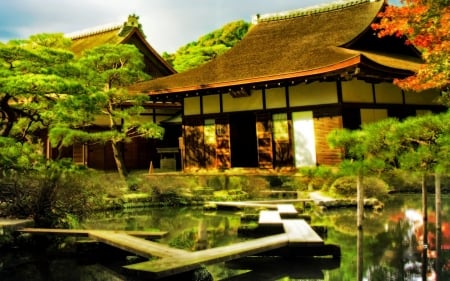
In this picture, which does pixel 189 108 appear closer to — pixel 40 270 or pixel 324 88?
pixel 324 88

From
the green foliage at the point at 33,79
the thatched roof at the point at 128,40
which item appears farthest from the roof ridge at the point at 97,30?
the green foliage at the point at 33,79

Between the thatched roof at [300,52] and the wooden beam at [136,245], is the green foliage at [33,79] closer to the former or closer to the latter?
the wooden beam at [136,245]

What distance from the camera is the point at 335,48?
14039 mm

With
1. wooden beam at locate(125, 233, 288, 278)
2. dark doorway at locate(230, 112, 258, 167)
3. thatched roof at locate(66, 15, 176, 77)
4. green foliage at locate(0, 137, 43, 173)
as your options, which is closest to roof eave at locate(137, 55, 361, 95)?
dark doorway at locate(230, 112, 258, 167)

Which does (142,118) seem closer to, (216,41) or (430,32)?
(430,32)

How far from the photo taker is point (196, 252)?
5.38m

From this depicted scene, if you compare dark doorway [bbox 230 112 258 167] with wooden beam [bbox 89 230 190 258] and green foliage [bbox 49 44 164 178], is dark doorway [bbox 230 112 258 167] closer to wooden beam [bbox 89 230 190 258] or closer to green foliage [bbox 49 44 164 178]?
green foliage [bbox 49 44 164 178]

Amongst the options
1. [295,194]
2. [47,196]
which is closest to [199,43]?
[295,194]

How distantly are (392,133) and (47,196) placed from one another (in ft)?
19.1

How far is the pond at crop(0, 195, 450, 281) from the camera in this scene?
5445 mm

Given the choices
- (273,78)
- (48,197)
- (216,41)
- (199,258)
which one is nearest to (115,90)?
(273,78)

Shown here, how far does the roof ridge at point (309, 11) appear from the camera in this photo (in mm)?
17344

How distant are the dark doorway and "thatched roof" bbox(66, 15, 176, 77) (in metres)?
8.39

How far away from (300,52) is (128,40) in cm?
1152
